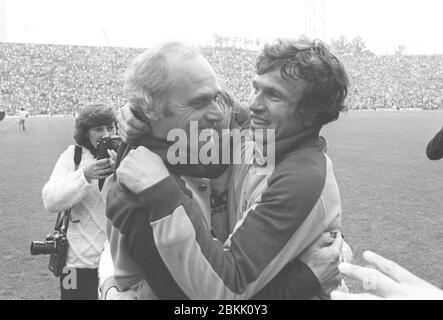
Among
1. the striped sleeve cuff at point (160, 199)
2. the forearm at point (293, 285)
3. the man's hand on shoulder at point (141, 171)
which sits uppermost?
the man's hand on shoulder at point (141, 171)

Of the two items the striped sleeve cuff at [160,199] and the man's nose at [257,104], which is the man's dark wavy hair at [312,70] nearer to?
the man's nose at [257,104]

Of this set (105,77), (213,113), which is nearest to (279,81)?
(213,113)

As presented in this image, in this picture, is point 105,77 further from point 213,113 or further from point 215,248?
point 215,248

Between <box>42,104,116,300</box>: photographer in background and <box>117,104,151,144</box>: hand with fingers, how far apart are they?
1995 mm

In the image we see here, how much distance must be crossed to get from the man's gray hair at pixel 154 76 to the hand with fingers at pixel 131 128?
0.05 metres

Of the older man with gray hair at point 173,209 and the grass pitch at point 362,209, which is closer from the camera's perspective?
the older man with gray hair at point 173,209

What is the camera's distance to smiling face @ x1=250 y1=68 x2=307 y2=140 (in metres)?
1.99

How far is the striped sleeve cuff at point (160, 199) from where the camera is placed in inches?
64.9

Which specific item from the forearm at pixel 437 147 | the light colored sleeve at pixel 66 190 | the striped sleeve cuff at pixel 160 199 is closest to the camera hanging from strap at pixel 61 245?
the light colored sleeve at pixel 66 190

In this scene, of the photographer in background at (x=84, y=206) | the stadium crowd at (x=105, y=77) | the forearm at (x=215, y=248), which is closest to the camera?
the forearm at (x=215, y=248)

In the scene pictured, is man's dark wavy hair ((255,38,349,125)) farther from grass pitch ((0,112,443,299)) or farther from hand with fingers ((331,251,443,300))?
hand with fingers ((331,251,443,300))

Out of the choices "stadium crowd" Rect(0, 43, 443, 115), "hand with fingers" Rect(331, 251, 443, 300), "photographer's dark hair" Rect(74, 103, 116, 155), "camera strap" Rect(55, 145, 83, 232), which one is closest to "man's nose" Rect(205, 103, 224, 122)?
"hand with fingers" Rect(331, 251, 443, 300)

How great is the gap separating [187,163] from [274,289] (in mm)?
533

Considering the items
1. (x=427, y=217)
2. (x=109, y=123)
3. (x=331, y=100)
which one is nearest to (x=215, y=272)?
(x=331, y=100)
